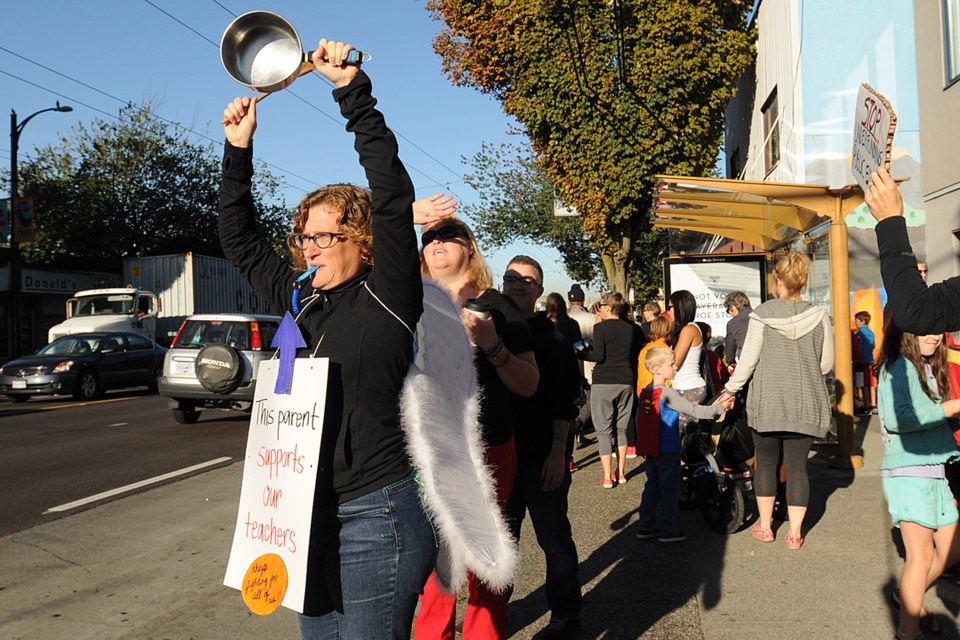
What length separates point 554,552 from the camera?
423cm

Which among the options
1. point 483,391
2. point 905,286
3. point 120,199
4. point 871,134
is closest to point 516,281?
point 483,391

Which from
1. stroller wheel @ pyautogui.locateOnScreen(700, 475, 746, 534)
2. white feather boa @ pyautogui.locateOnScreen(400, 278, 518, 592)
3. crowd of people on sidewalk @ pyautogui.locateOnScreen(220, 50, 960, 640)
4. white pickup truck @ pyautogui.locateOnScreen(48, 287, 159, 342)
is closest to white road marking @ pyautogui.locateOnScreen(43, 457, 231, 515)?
crowd of people on sidewalk @ pyautogui.locateOnScreen(220, 50, 960, 640)

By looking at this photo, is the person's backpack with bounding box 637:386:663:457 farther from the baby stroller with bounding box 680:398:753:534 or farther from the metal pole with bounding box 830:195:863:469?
the metal pole with bounding box 830:195:863:469

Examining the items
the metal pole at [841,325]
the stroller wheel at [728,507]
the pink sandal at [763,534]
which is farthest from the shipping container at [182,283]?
the pink sandal at [763,534]

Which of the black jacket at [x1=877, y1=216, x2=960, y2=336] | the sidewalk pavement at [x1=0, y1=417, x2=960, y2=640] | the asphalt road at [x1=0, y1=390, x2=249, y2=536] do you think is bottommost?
the sidewalk pavement at [x1=0, y1=417, x2=960, y2=640]

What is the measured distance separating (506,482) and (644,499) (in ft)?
9.75

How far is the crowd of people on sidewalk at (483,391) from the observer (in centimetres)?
215

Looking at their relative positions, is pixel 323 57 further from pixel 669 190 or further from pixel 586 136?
pixel 586 136

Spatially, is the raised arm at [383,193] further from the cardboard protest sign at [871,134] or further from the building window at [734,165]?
the building window at [734,165]

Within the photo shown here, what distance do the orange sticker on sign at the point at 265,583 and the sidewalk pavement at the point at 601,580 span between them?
2.57m

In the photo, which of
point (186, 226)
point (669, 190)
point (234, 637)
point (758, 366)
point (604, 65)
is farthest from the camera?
point (186, 226)

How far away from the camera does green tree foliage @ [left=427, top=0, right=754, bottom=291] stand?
20.6m

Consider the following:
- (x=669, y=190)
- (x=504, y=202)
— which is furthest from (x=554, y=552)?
(x=504, y=202)

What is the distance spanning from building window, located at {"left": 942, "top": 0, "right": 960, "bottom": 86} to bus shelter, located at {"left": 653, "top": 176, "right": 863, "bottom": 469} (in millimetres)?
1673
